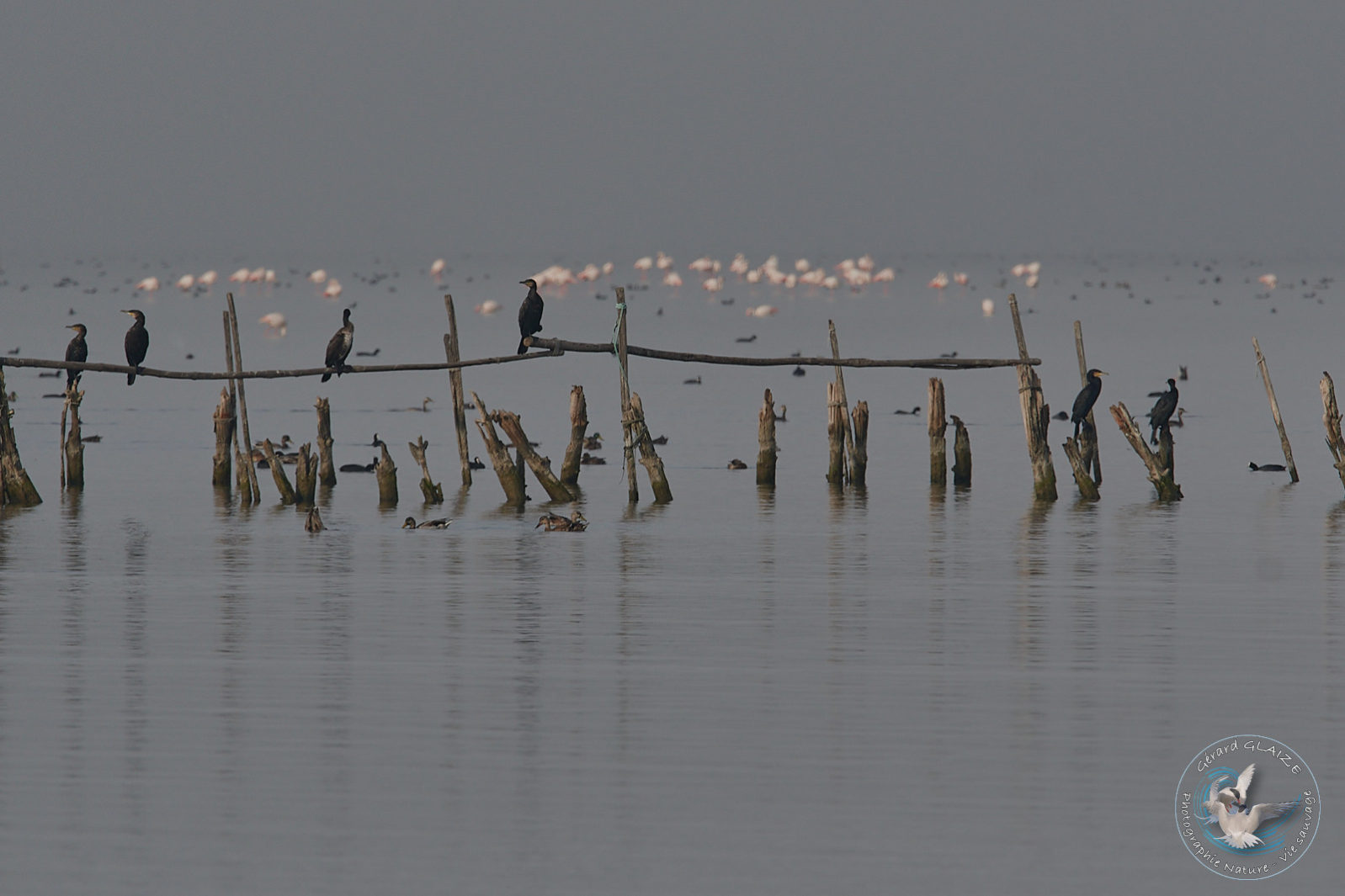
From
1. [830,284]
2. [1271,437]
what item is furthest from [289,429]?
[830,284]

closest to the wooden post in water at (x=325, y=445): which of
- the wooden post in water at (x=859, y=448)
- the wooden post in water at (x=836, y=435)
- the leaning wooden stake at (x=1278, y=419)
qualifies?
the wooden post in water at (x=836, y=435)

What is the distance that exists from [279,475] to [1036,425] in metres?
8.48

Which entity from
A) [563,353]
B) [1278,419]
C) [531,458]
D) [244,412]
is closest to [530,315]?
[563,353]

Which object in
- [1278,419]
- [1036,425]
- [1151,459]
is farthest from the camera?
[1278,419]

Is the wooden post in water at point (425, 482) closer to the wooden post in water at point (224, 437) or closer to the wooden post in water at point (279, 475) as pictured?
the wooden post in water at point (279, 475)

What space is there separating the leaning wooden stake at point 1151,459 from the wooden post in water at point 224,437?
10.1 metres

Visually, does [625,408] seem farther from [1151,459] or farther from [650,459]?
[1151,459]

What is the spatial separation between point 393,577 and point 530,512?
16.9 feet

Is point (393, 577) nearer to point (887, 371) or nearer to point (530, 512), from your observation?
point (530, 512)

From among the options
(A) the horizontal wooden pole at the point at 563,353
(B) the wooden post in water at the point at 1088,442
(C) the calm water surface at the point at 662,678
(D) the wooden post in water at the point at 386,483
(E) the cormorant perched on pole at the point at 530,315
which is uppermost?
(E) the cormorant perched on pole at the point at 530,315

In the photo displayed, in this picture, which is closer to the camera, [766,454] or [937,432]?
[937,432]

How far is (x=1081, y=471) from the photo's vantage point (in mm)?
22797

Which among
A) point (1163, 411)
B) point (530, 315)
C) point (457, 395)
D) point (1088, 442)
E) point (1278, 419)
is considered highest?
point (530, 315)

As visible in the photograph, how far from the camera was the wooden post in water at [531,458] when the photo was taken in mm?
22359
